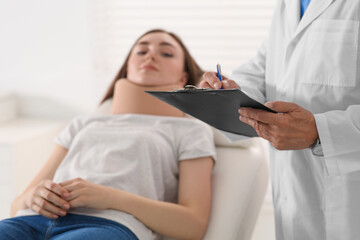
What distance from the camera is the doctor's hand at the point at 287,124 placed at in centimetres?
111

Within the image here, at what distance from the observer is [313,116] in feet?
3.76

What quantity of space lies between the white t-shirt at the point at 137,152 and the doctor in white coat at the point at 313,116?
16.1 inches

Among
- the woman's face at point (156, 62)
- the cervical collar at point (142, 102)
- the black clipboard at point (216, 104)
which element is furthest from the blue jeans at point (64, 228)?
the woman's face at point (156, 62)

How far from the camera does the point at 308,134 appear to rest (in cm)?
114

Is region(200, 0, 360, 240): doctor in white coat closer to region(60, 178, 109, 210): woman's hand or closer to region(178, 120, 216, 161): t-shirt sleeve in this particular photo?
region(178, 120, 216, 161): t-shirt sleeve

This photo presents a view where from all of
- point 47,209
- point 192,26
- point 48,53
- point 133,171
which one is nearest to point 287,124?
point 133,171

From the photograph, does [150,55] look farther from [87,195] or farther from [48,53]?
[48,53]

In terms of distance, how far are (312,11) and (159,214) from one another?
2.62ft

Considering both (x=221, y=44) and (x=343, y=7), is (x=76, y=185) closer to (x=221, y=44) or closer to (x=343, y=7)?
(x=343, y=7)

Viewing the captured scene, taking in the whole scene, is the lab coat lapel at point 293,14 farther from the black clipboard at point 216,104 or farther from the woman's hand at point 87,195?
the woman's hand at point 87,195

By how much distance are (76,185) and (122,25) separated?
62.5 inches

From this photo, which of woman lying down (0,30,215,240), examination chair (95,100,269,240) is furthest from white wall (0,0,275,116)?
examination chair (95,100,269,240)

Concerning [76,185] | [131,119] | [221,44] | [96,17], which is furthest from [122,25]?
[76,185]

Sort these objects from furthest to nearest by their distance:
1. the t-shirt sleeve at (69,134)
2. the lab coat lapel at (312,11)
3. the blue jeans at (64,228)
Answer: the t-shirt sleeve at (69,134)
the blue jeans at (64,228)
the lab coat lapel at (312,11)
